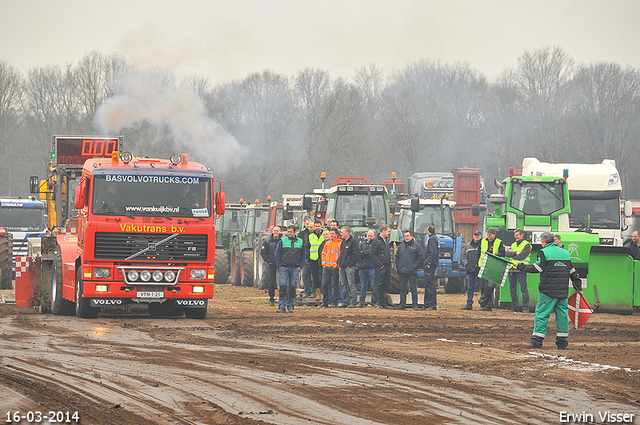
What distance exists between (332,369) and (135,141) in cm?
2962

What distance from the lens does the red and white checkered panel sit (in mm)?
18938

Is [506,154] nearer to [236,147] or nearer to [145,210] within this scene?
[236,147]

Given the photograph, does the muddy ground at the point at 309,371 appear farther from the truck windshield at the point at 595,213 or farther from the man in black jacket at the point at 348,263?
the truck windshield at the point at 595,213

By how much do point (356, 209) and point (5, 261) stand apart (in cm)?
1107

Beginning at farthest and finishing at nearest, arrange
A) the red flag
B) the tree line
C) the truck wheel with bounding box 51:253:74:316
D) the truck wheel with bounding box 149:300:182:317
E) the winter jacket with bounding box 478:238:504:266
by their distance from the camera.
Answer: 1. the tree line
2. the winter jacket with bounding box 478:238:504:266
3. the truck wheel with bounding box 149:300:182:317
4. the truck wheel with bounding box 51:253:74:316
5. the red flag

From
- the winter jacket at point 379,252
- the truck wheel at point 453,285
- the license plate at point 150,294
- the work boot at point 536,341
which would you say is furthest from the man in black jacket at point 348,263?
the work boot at point 536,341

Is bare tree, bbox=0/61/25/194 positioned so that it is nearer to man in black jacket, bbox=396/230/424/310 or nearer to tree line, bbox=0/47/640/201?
tree line, bbox=0/47/640/201

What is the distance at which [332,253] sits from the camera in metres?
20.0

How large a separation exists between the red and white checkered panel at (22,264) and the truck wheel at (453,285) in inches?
493

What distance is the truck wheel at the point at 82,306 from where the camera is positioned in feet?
Answer: 52.2

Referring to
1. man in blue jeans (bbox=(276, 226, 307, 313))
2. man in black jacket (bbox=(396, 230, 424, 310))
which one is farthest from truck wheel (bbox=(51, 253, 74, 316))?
man in black jacket (bbox=(396, 230, 424, 310))

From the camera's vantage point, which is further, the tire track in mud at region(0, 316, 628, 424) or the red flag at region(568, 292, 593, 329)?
the red flag at region(568, 292, 593, 329)

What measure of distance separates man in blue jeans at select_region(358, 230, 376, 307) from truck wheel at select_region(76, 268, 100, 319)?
607 cm

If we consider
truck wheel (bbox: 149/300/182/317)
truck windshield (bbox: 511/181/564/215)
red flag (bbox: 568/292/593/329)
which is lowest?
truck wheel (bbox: 149/300/182/317)
